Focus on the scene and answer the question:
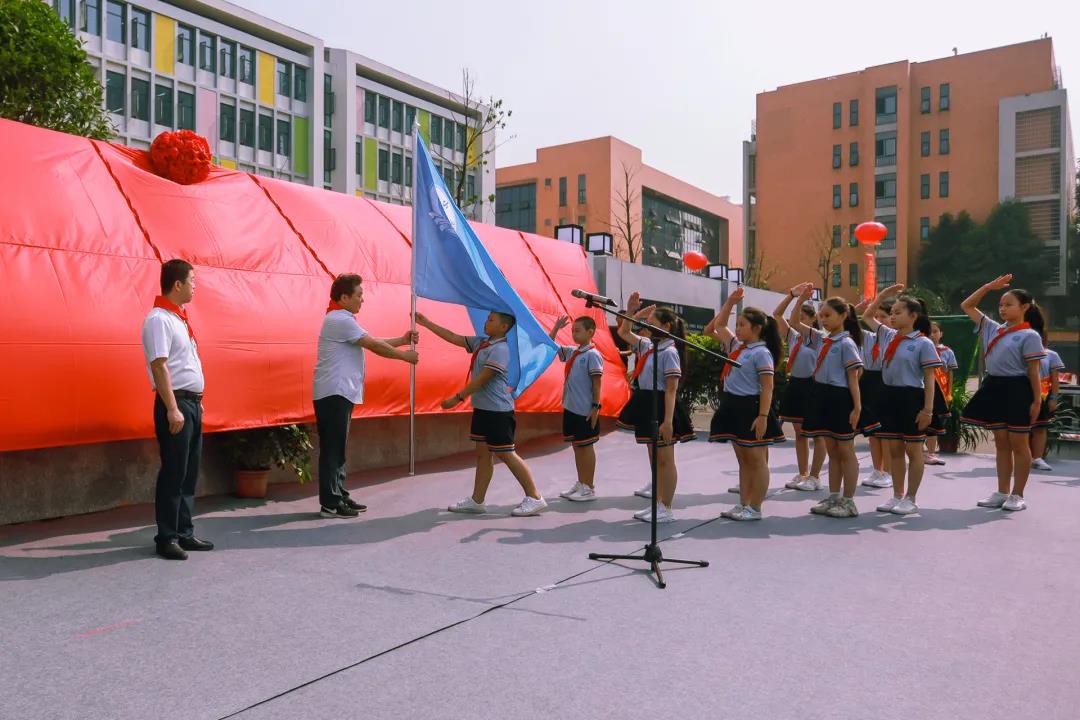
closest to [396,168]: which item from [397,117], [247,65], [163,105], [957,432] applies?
[397,117]

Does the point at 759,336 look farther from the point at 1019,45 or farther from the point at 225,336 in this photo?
the point at 1019,45

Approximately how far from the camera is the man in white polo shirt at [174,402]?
16.6ft

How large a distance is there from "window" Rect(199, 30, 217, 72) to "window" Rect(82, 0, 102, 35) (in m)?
4.08

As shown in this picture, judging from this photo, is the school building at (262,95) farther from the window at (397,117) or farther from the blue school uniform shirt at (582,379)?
the blue school uniform shirt at (582,379)

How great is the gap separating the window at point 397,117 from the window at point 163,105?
1273 cm

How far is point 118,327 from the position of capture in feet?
20.1

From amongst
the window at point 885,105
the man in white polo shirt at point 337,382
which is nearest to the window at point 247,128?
the man in white polo shirt at point 337,382

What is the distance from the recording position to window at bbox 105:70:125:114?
104ft

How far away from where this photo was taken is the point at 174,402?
199 inches

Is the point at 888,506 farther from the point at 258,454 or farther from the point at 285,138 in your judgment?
the point at 285,138

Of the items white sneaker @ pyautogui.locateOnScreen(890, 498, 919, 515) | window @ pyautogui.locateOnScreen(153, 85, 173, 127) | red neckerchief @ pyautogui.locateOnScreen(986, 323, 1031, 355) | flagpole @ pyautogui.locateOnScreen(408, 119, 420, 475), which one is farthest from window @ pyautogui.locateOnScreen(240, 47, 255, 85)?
white sneaker @ pyautogui.locateOnScreen(890, 498, 919, 515)

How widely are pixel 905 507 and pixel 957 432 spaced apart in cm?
514

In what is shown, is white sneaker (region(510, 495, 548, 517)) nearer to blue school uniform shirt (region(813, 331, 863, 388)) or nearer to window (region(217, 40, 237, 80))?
blue school uniform shirt (region(813, 331, 863, 388))

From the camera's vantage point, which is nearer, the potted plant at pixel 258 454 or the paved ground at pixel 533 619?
the paved ground at pixel 533 619
